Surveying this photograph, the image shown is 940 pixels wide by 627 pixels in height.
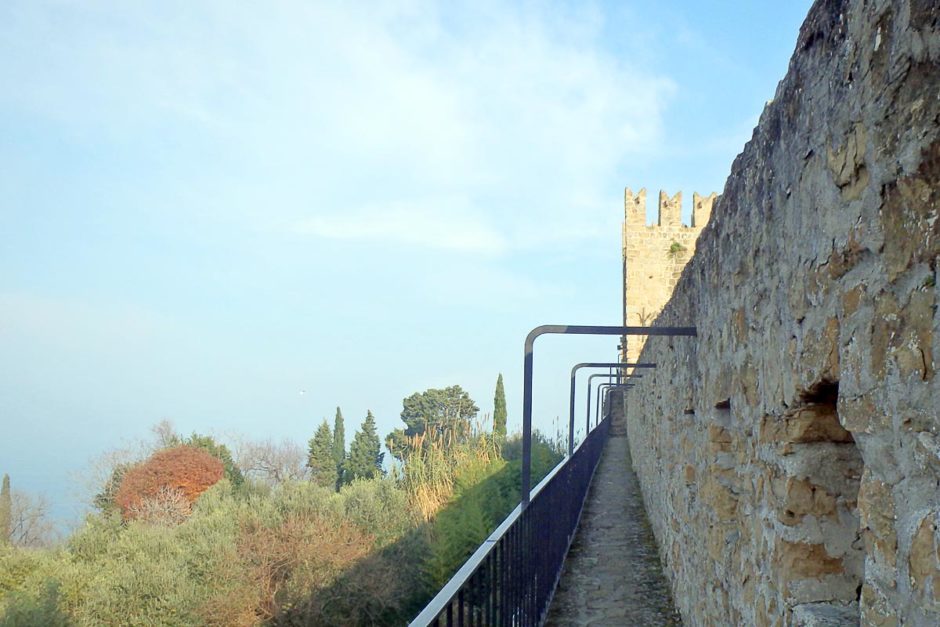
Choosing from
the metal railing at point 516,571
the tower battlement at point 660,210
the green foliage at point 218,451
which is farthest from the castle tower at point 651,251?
the metal railing at point 516,571

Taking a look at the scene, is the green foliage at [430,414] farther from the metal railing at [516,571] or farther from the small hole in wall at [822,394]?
the small hole in wall at [822,394]

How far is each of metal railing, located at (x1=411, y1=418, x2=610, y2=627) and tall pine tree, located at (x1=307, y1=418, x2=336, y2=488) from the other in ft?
93.1

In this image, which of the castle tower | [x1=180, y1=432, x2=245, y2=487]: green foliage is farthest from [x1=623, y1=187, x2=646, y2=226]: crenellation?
[x1=180, y1=432, x2=245, y2=487]: green foliage

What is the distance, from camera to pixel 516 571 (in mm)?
3668

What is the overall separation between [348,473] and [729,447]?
35566mm

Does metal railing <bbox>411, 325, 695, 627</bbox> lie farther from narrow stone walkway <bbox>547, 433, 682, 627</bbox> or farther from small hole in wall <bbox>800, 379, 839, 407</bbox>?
small hole in wall <bbox>800, 379, 839, 407</bbox>

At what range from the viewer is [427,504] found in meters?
13.0

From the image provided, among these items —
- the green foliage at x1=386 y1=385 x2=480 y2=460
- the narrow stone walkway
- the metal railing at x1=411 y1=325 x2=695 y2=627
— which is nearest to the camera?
the metal railing at x1=411 y1=325 x2=695 y2=627

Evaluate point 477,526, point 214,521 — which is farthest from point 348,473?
point 477,526

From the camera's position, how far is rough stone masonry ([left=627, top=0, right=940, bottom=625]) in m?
1.17

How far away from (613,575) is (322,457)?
32.2 m

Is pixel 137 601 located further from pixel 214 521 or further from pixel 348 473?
pixel 348 473

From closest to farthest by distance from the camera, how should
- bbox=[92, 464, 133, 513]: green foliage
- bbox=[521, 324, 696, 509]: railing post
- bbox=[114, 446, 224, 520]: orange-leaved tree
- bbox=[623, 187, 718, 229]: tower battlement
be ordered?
bbox=[521, 324, 696, 509]: railing post, bbox=[114, 446, 224, 520]: orange-leaved tree, bbox=[92, 464, 133, 513]: green foliage, bbox=[623, 187, 718, 229]: tower battlement

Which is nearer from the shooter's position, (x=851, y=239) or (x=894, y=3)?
(x=894, y=3)
